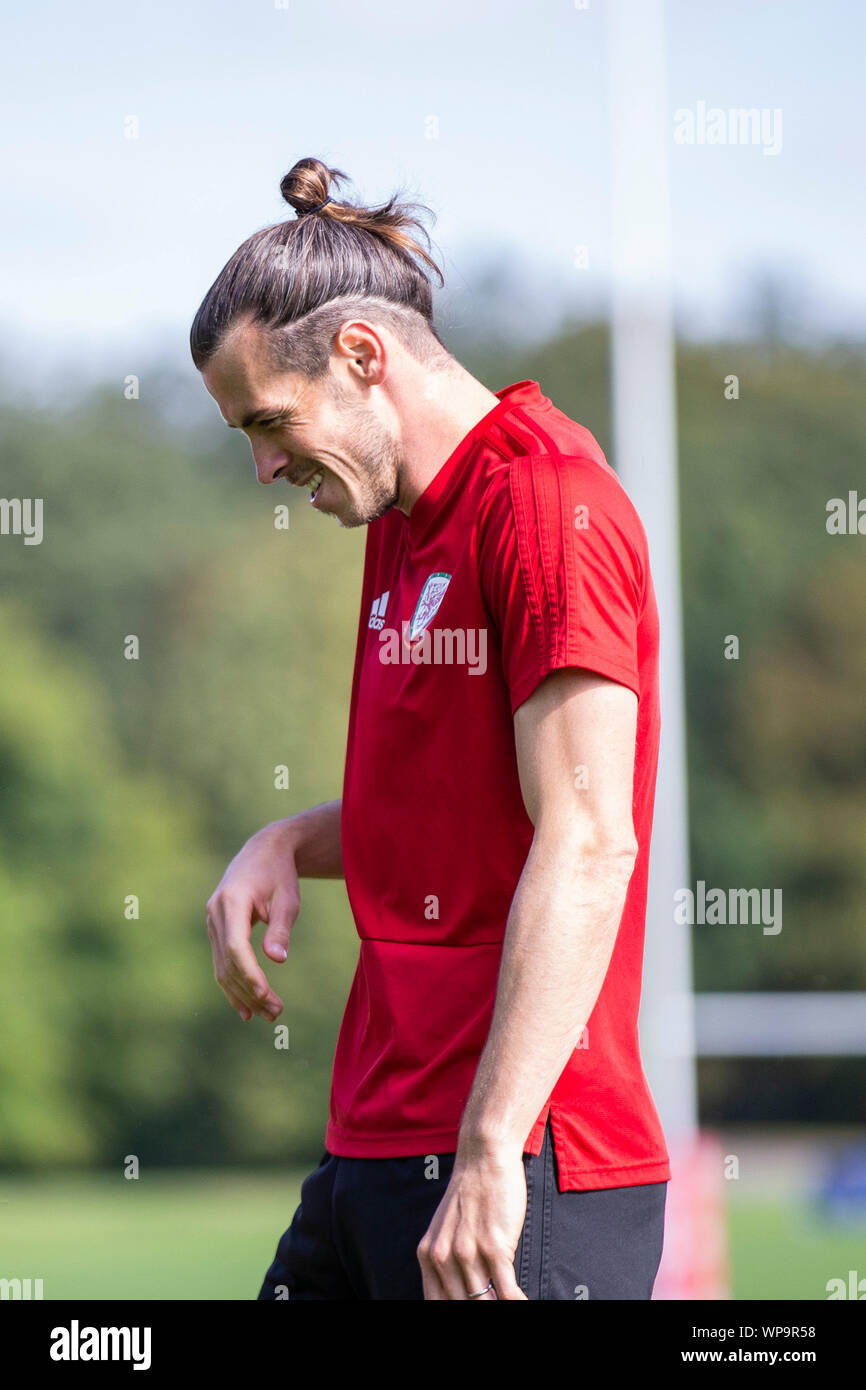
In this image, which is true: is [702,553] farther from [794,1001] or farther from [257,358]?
[257,358]

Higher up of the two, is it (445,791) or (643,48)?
(643,48)

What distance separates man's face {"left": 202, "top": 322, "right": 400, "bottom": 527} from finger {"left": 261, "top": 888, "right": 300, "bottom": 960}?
0.45 metres

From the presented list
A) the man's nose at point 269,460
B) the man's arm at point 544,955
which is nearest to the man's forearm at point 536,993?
the man's arm at point 544,955

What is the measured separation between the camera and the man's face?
5.58ft

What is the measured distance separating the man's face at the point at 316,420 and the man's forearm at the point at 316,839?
422 mm

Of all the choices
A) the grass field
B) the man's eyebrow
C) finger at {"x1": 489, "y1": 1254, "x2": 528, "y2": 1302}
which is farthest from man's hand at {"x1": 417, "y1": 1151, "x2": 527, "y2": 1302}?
the grass field

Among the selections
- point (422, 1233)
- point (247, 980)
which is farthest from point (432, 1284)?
point (247, 980)

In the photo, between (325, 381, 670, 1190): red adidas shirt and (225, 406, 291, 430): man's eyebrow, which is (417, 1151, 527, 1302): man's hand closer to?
(325, 381, 670, 1190): red adidas shirt

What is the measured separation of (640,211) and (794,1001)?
3.63 m

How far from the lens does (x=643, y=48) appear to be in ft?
17.4

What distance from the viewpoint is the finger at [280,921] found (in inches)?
67.8

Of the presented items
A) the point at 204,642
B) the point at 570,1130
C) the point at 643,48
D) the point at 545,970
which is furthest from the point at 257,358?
the point at 204,642

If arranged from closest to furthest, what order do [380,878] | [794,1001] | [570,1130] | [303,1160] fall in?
[570,1130] < [380,878] < [794,1001] < [303,1160]

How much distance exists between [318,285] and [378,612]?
371 mm
